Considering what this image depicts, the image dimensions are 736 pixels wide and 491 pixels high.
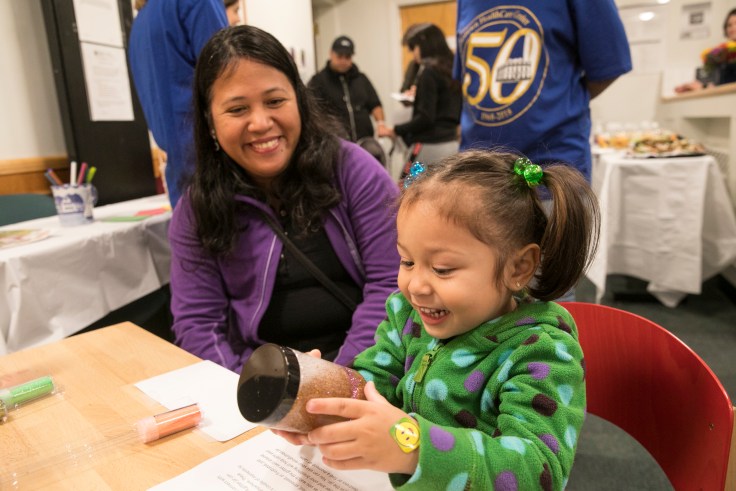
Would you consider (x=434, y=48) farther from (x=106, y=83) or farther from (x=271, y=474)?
(x=271, y=474)

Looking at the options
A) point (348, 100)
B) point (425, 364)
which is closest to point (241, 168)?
point (425, 364)

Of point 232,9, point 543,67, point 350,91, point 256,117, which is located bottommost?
point 256,117

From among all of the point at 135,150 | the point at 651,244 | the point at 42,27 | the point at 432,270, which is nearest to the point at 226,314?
the point at 432,270

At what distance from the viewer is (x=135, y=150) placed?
2.70 metres

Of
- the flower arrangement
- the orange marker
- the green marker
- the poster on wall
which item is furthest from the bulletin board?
the poster on wall

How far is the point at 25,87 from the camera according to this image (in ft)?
7.71

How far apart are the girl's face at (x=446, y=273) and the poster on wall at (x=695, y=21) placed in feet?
18.6

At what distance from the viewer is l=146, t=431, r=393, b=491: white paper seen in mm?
584

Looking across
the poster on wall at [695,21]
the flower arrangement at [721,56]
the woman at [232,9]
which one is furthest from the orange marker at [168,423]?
the poster on wall at [695,21]

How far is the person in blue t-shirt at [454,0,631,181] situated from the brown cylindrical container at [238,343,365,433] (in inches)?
41.2

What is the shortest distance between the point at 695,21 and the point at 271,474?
5963 millimetres

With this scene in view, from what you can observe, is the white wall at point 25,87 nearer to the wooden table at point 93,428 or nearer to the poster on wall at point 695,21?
the wooden table at point 93,428

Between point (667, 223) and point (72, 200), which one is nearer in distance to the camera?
point (72, 200)

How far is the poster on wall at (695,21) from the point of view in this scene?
4859mm
